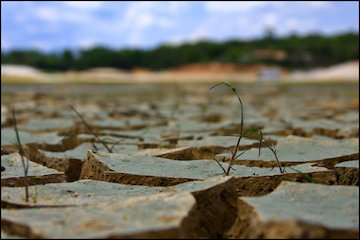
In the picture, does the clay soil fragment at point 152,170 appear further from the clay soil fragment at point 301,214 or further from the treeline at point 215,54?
Result: the treeline at point 215,54

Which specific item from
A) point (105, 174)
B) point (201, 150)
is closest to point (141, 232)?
point (105, 174)

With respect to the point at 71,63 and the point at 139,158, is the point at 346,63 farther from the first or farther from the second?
the point at 139,158

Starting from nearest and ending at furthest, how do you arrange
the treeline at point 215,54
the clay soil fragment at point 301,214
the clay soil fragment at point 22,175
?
the clay soil fragment at point 301,214, the clay soil fragment at point 22,175, the treeline at point 215,54

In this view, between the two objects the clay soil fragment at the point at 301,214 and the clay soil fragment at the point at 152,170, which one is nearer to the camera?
the clay soil fragment at the point at 301,214

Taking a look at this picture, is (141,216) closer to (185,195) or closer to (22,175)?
(185,195)

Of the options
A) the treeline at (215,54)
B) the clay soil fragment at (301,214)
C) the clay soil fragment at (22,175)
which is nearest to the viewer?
the clay soil fragment at (301,214)

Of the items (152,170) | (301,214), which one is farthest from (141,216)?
(152,170)

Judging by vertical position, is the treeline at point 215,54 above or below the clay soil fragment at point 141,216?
below

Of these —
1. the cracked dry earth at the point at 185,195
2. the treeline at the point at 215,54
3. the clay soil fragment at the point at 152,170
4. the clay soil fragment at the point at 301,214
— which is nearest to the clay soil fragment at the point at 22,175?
the cracked dry earth at the point at 185,195

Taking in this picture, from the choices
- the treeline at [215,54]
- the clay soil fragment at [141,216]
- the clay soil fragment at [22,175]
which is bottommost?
the treeline at [215,54]
